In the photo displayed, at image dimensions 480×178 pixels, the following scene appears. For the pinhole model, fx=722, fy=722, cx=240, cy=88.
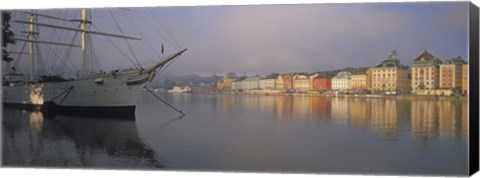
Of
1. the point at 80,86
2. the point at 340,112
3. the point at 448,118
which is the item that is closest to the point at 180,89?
the point at 80,86

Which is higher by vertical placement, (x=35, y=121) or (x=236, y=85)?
(x=236, y=85)

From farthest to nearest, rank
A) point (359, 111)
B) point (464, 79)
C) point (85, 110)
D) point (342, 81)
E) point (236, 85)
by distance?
point (85, 110)
point (236, 85)
point (342, 81)
point (359, 111)
point (464, 79)

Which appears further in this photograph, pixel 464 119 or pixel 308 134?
pixel 308 134

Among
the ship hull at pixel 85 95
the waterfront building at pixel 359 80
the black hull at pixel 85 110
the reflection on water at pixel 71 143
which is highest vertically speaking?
the waterfront building at pixel 359 80

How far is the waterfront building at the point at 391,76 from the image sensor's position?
32.9 ft

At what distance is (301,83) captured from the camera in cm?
1066

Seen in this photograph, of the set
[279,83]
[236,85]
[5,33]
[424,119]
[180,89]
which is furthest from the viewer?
[5,33]

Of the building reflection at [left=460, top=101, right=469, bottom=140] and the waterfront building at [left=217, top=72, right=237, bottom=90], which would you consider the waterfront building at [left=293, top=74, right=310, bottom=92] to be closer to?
the waterfront building at [left=217, top=72, right=237, bottom=90]

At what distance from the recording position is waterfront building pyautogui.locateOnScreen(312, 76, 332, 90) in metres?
10.5

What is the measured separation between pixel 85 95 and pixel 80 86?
18 cm

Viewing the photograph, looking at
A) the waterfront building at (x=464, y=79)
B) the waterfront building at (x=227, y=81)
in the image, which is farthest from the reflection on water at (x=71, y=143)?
the waterfront building at (x=464, y=79)

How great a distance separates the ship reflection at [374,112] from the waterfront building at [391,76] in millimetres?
178

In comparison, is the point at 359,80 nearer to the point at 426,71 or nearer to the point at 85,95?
the point at 426,71

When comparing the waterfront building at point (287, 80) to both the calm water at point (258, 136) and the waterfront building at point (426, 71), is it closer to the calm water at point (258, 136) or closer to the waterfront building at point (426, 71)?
the calm water at point (258, 136)
